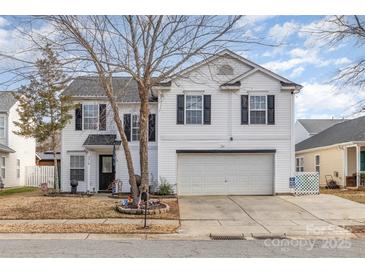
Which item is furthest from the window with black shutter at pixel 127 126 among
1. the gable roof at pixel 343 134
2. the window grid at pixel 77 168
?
the gable roof at pixel 343 134

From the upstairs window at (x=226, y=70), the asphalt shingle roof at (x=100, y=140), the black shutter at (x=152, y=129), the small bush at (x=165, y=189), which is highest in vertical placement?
the upstairs window at (x=226, y=70)

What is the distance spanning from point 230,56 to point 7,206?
11.8 metres

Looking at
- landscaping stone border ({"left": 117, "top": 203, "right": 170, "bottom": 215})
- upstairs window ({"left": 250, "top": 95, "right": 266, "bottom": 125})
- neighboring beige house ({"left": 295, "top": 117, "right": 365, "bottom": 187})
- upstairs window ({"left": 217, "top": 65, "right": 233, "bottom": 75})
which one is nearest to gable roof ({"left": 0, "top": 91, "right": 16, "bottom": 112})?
upstairs window ({"left": 217, "top": 65, "right": 233, "bottom": 75})

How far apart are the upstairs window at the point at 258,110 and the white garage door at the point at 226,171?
5.50 ft

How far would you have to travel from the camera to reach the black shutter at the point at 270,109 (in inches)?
793

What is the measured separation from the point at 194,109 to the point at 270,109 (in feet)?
11.8

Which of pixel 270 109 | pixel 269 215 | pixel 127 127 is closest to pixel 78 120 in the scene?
pixel 127 127

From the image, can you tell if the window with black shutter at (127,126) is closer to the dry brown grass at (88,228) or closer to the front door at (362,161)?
the dry brown grass at (88,228)

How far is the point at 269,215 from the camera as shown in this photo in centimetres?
1444

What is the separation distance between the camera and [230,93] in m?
20.2

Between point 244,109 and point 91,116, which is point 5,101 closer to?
point 91,116

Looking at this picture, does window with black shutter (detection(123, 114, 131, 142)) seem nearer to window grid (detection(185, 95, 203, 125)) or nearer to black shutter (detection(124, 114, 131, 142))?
black shutter (detection(124, 114, 131, 142))

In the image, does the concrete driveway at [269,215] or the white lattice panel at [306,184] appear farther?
the white lattice panel at [306,184]

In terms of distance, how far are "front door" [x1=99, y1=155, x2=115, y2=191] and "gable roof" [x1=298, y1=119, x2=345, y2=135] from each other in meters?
23.0
